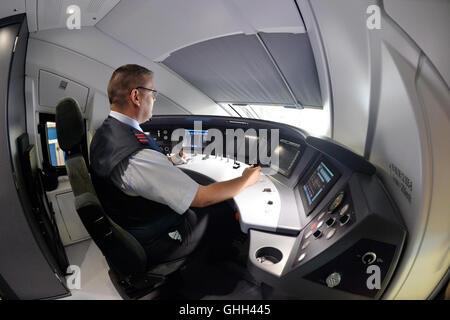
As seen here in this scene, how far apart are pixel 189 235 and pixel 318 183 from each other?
3.05 ft

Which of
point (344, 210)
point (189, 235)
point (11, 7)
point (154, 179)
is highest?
point (11, 7)

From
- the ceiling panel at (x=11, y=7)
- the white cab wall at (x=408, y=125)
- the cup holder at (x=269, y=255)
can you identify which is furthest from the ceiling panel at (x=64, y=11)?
the cup holder at (x=269, y=255)

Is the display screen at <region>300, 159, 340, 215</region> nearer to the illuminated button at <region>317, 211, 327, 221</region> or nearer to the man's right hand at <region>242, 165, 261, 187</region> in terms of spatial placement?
the illuminated button at <region>317, 211, 327, 221</region>

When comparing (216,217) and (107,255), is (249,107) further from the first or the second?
(107,255)

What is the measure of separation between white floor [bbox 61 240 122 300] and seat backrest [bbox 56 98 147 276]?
113 cm

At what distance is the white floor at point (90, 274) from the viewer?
183 cm

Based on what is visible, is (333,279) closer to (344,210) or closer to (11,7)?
(344,210)

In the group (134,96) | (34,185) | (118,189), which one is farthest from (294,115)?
(34,185)

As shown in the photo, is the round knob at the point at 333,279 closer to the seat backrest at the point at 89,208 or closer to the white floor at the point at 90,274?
the seat backrest at the point at 89,208

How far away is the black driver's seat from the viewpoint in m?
0.86

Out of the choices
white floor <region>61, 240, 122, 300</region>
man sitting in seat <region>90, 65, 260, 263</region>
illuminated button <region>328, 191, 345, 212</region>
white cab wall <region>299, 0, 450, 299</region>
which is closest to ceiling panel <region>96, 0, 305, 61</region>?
white cab wall <region>299, 0, 450, 299</region>

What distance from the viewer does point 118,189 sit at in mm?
1081
